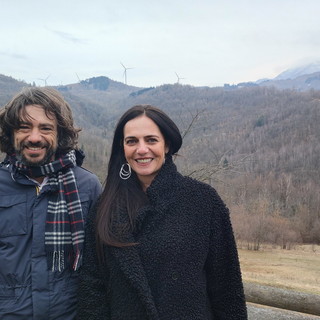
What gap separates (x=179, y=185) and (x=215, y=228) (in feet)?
1.09

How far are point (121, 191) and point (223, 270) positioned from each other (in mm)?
779

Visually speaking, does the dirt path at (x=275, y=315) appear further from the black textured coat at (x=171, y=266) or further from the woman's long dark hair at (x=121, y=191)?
the woman's long dark hair at (x=121, y=191)

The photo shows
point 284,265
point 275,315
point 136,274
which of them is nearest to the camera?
point 136,274

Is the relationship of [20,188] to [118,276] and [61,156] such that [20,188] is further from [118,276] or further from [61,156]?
[118,276]

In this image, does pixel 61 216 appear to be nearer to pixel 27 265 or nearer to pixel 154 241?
pixel 27 265

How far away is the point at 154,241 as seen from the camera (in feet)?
6.79

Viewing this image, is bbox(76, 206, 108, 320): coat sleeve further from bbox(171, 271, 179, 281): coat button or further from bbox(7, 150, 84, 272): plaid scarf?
bbox(171, 271, 179, 281): coat button

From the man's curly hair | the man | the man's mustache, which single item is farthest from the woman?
the man's mustache

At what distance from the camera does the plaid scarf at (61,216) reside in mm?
2053

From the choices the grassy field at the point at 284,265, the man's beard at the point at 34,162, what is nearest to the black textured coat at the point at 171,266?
the man's beard at the point at 34,162

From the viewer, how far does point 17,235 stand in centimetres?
203

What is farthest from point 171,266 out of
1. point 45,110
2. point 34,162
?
point 45,110

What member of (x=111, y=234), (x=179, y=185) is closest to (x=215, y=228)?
(x=179, y=185)

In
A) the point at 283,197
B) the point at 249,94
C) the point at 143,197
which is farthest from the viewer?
the point at 249,94
